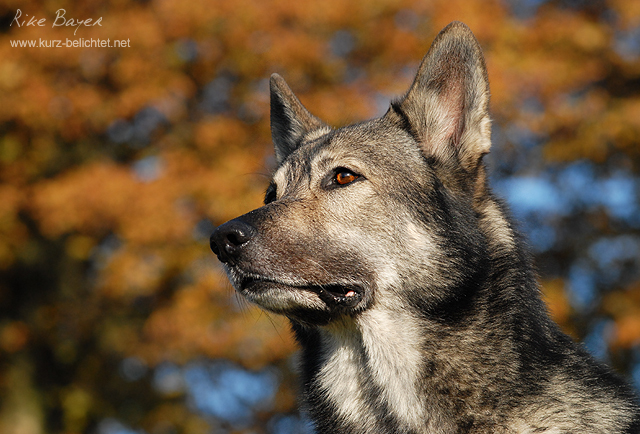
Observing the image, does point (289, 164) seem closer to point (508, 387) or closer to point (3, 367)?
point (508, 387)

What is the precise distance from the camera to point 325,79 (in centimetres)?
1005

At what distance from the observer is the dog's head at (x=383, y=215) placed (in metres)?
3.31

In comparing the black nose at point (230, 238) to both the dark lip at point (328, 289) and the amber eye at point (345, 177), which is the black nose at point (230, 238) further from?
the amber eye at point (345, 177)

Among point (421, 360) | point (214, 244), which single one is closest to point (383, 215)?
point (421, 360)

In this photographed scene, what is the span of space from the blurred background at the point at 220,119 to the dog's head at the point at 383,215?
5.06 meters

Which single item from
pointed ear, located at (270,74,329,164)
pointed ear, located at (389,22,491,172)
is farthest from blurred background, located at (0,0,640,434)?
pointed ear, located at (389,22,491,172)

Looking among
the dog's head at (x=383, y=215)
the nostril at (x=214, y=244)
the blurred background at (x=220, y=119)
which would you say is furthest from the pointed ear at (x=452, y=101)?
the blurred background at (x=220, y=119)

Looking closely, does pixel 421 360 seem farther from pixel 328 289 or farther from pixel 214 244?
pixel 214 244

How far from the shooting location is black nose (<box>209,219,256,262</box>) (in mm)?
→ 3217

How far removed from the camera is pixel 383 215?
3.59m

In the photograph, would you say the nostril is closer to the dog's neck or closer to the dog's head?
the dog's head

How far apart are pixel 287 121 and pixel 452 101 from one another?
5.33 feet

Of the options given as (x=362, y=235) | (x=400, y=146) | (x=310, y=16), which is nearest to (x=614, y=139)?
(x=310, y=16)

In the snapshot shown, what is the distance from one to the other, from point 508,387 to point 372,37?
7.72 meters
